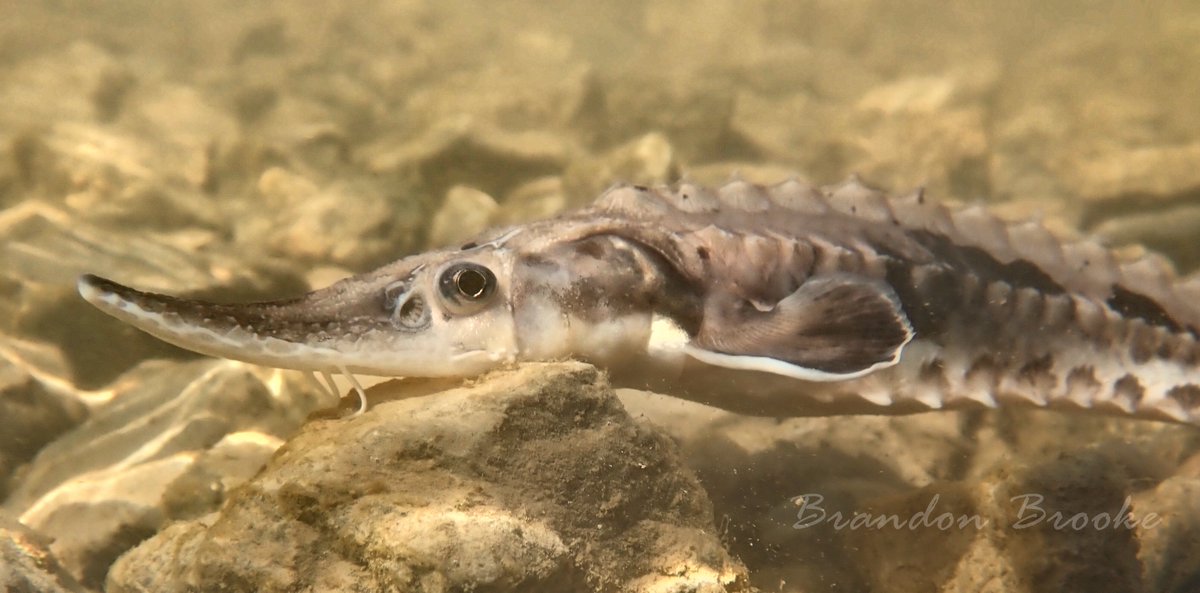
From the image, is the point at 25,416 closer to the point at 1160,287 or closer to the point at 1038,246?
the point at 1038,246

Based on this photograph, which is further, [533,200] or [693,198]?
[533,200]

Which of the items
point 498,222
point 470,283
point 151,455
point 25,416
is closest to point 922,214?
point 470,283

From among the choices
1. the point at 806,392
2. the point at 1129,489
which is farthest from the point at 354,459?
the point at 1129,489

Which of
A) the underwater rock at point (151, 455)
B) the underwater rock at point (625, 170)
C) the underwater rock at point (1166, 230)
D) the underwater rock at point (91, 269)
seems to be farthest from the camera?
the underwater rock at point (625, 170)

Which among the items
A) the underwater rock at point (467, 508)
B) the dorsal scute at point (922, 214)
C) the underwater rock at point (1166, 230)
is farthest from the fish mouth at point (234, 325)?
the underwater rock at point (1166, 230)

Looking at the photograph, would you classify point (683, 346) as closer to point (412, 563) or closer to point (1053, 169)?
point (412, 563)

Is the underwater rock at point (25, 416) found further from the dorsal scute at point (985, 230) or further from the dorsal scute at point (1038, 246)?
the dorsal scute at point (1038, 246)
